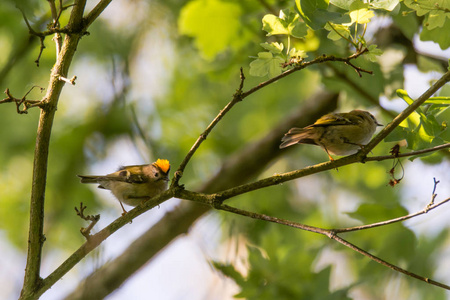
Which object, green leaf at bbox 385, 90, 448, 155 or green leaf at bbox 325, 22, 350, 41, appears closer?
green leaf at bbox 325, 22, 350, 41

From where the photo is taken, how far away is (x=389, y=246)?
3.60 metres

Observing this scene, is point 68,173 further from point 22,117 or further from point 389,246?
point 389,246

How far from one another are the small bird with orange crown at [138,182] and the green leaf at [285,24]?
2.26 m

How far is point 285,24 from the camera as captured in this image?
7.29 feet

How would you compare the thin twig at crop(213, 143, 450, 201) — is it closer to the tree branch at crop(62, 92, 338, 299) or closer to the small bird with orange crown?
the small bird with orange crown

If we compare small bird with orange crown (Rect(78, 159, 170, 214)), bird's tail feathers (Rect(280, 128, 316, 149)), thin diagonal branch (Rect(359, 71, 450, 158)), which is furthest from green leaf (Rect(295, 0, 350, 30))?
small bird with orange crown (Rect(78, 159, 170, 214))

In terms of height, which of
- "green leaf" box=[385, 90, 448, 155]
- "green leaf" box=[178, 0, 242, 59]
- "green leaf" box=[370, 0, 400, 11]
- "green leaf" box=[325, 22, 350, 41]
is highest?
"green leaf" box=[178, 0, 242, 59]

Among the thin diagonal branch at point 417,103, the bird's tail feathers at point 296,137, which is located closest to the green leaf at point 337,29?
the thin diagonal branch at point 417,103

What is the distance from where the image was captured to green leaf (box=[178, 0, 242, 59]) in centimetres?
500

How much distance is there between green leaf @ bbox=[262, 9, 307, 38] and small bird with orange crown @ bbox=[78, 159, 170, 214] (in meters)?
2.26

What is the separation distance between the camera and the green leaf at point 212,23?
5.00 m

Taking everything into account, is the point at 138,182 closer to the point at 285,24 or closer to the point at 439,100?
the point at 285,24

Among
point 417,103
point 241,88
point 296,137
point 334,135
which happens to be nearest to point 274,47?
point 241,88

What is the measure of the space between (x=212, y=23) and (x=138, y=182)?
73.2 inches
